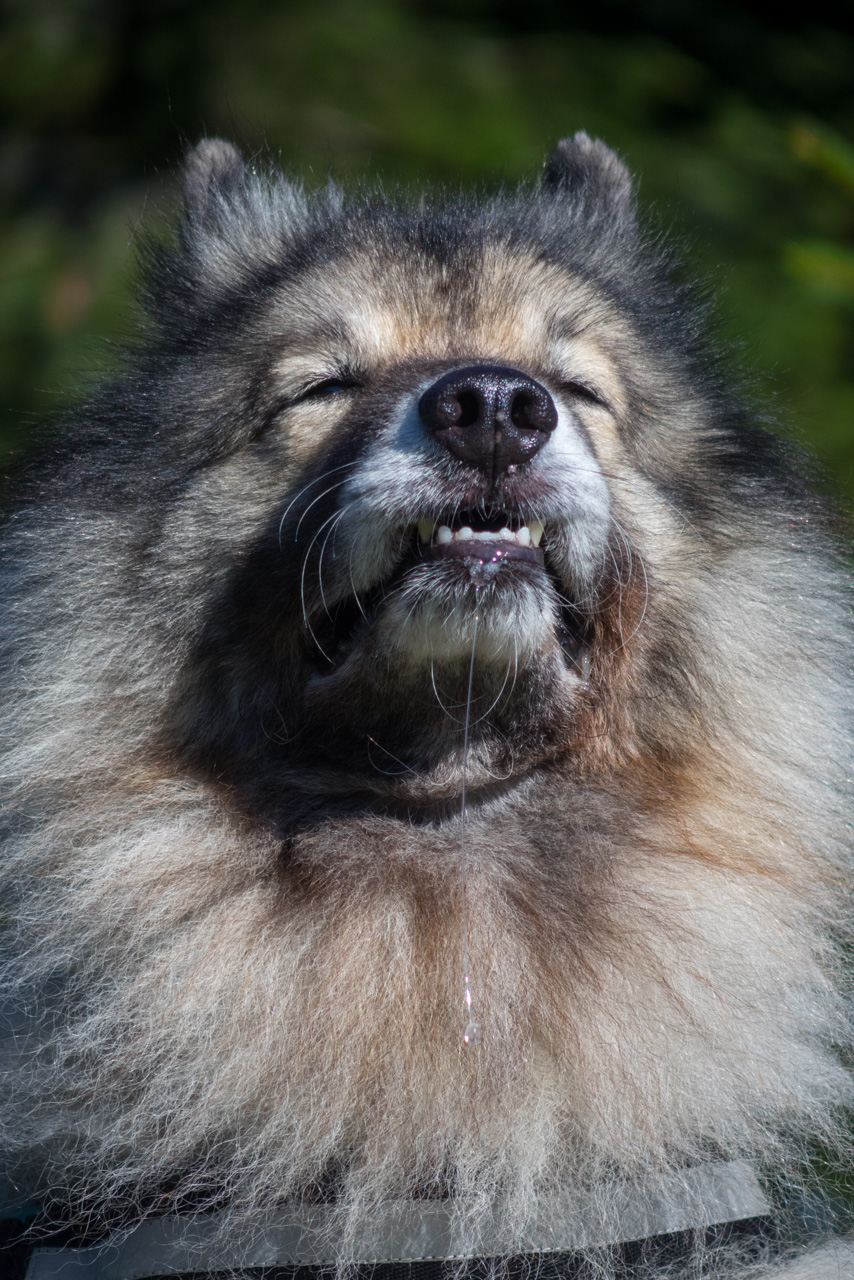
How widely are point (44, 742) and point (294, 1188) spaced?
115 cm

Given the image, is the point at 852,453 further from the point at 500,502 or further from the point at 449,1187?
the point at 449,1187

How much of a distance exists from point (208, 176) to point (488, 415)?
181 centimetres

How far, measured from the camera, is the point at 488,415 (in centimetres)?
247

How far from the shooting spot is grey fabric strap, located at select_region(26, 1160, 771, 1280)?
7.93 feet

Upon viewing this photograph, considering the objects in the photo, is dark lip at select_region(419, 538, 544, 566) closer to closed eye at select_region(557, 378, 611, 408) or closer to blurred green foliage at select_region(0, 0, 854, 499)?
closed eye at select_region(557, 378, 611, 408)

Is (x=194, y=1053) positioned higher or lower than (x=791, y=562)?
lower

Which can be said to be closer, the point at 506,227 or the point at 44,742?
the point at 44,742

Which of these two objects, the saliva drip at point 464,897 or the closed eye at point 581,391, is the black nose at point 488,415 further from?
the closed eye at point 581,391

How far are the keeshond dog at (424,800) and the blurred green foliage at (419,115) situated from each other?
2547 mm

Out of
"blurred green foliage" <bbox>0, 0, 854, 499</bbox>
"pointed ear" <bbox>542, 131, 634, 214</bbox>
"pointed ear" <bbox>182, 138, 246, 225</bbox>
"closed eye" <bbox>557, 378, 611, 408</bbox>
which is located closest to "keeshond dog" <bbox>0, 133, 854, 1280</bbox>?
"closed eye" <bbox>557, 378, 611, 408</bbox>

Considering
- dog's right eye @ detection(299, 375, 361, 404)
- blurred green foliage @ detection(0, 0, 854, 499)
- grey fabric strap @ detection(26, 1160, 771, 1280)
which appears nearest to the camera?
grey fabric strap @ detection(26, 1160, 771, 1280)

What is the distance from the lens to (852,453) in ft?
17.4

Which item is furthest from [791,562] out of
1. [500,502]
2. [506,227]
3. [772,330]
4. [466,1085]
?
[772,330]

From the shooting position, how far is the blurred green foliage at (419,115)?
5.89m
